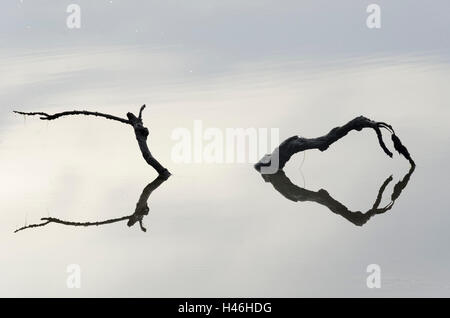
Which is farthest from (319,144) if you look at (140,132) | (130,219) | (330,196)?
(130,219)

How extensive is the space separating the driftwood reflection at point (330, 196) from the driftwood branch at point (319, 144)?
0.25 metres

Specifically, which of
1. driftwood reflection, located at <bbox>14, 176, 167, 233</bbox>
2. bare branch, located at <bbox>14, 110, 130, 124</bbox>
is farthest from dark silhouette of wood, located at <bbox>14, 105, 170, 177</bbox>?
driftwood reflection, located at <bbox>14, 176, 167, 233</bbox>

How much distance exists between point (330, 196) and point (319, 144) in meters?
2.30

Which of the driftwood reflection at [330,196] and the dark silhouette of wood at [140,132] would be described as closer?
the driftwood reflection at [330,196]

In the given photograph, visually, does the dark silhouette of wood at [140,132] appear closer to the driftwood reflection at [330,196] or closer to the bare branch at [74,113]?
the bare branch at [74,113]

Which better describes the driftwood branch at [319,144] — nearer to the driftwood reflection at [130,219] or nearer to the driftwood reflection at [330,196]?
the driftwood reflection at [330,196]

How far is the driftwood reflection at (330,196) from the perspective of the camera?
42.3 ft

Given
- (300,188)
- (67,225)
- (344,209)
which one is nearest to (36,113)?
(67,225)

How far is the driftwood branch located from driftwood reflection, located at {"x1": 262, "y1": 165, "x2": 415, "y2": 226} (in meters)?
0.25

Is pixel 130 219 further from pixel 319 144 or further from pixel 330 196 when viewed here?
pixel 319 144

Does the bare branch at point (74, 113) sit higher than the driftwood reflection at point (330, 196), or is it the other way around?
the bare branch at point (74, 113)

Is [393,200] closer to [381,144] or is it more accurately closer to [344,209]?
[344,209]

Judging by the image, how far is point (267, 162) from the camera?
1634cm

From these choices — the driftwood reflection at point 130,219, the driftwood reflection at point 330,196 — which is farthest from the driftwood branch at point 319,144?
the driftwood reflection at point 130,219
